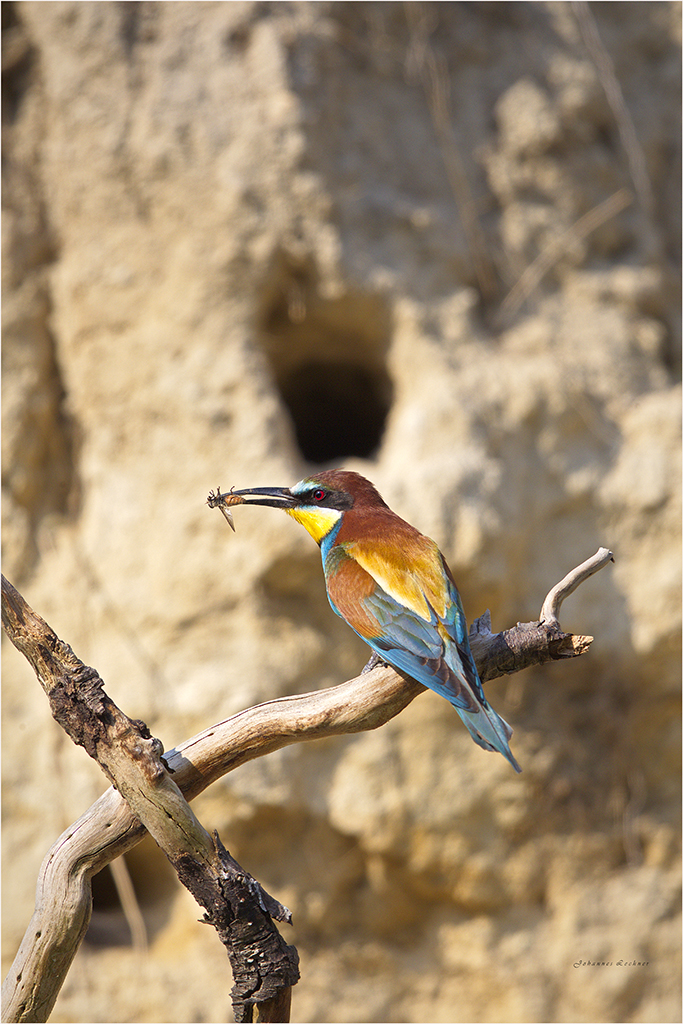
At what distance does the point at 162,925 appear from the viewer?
9.34ft

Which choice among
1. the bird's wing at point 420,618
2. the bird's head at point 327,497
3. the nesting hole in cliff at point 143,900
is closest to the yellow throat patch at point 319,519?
the bird's head at point 327,497

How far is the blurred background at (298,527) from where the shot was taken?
2822 mm

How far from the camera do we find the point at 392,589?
158 centimetres

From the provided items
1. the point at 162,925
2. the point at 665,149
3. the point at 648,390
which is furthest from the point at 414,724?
the point at 665,149

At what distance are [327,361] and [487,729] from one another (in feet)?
7.35

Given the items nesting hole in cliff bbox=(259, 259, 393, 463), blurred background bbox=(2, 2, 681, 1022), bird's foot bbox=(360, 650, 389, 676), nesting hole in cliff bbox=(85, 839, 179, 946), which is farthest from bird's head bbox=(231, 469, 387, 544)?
nesting hole in cliff bbox=(85, 839, 179, 946)

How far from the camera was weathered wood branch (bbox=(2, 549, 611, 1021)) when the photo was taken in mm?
1345

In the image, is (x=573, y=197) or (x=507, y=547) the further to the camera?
(x=573, y=197)

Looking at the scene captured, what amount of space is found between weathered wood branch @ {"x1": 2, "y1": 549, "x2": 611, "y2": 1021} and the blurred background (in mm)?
1339

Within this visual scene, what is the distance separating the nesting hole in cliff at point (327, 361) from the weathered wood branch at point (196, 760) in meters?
1.82

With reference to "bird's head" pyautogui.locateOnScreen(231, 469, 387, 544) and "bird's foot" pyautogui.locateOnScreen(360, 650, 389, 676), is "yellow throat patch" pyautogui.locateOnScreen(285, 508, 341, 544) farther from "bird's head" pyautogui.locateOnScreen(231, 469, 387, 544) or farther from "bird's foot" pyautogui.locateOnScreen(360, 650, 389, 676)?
"bird's foot" pyautogui.locateOnScreen(360, 650, 389, 676)

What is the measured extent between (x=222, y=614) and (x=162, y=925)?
3.57 feet

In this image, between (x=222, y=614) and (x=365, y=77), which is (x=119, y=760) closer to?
(x=222, y=614)

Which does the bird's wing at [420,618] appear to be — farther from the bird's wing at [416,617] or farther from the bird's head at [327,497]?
the bird's head at [327,497]
